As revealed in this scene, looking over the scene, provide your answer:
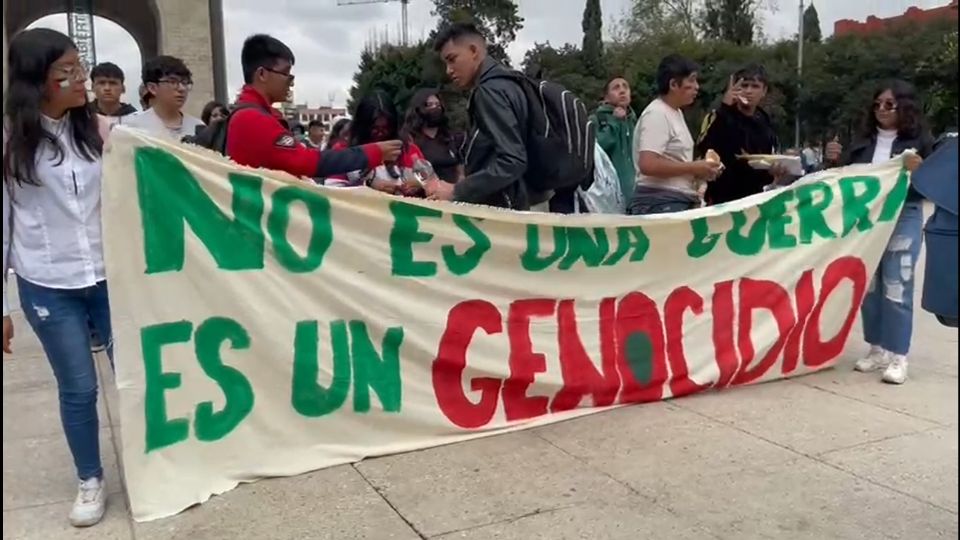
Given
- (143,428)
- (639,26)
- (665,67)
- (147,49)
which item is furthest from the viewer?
(639,26)

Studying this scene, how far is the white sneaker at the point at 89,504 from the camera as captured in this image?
10.6 ft

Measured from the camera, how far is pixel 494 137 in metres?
3.97

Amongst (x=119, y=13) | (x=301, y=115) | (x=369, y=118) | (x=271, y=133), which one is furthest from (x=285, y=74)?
(x=119, y=13)

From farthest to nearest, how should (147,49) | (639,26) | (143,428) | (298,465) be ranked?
(639,26)
(147,49)
(298,465)
(143,428)

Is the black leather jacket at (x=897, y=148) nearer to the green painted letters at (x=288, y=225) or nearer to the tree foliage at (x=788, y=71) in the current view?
the green painted letters at (x=288, y=225)

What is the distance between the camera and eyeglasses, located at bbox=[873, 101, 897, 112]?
5035 mm

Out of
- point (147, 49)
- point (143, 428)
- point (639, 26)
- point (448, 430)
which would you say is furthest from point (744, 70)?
point (639, 26)

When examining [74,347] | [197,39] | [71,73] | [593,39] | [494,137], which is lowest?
[74,347]

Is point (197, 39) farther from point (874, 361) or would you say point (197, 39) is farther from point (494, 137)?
point (874, 361)

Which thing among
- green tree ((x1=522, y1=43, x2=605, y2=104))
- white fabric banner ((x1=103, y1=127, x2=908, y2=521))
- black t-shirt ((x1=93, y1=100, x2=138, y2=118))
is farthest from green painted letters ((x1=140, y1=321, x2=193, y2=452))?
green tree ((x1=522, y1=43, x2=605, y2=104))

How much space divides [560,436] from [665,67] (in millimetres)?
2252

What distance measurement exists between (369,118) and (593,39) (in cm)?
4578

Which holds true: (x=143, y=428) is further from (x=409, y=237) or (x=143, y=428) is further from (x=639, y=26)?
(x=639, y=26)

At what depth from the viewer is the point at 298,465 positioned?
11.8 ft
